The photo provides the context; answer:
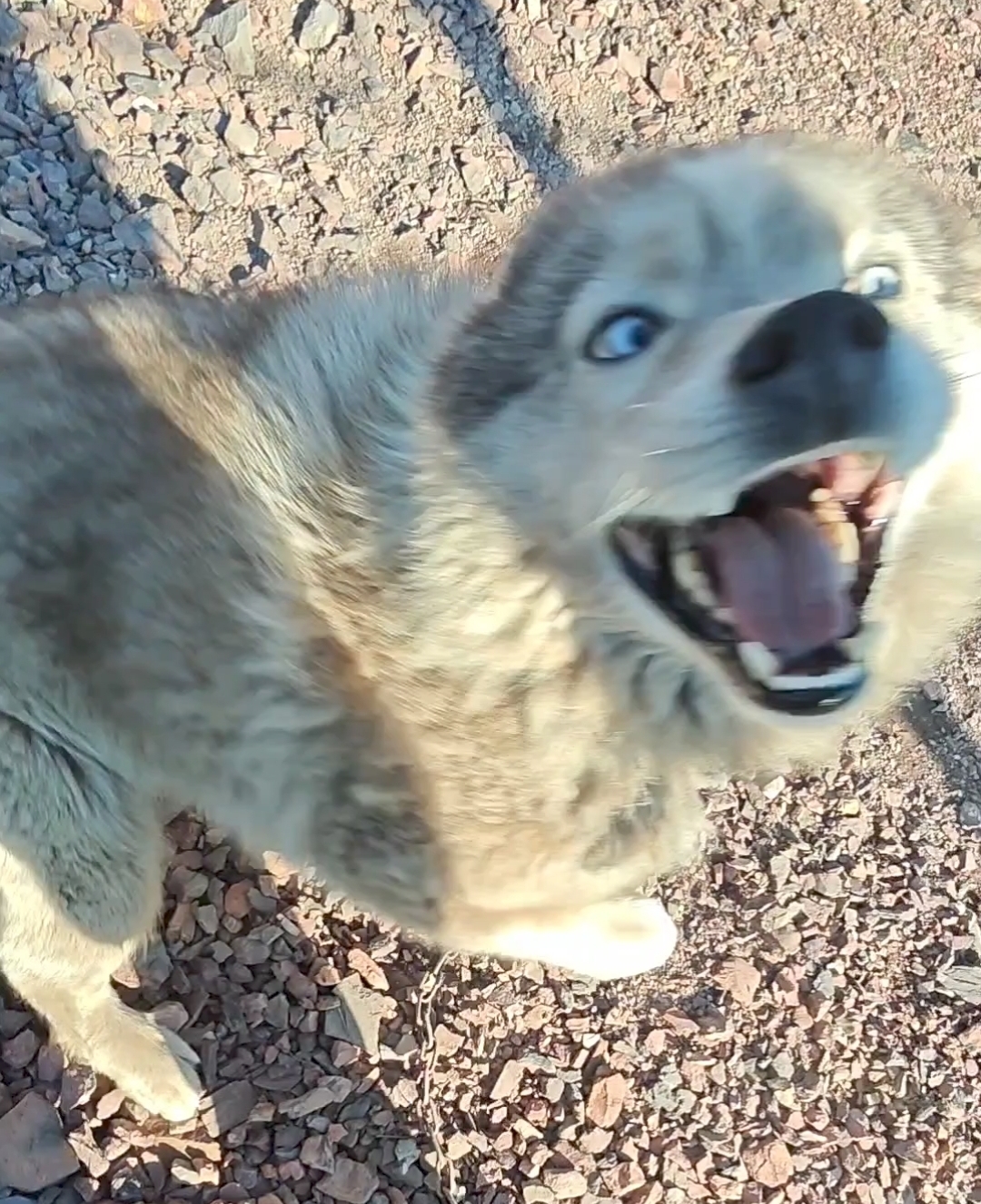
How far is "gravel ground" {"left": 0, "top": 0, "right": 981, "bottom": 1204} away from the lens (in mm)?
2844

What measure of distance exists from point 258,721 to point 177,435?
0.52 metres

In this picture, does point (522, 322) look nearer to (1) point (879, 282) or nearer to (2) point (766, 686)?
(1) point (879, 282)

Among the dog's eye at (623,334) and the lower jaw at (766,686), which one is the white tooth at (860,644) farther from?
the dog's eye at (623,334)

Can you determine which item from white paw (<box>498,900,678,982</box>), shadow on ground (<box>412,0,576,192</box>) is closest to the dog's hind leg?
white paw (<box>498,900,678,982</box>)

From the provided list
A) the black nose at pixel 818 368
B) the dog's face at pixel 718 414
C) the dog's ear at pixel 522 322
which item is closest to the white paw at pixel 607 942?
the dog's face at pixel 718 414

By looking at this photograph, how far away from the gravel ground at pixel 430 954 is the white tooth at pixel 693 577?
150 cm

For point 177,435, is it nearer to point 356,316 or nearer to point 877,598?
point 356,316

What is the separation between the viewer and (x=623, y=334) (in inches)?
71.0

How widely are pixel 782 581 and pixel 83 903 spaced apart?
1.50m

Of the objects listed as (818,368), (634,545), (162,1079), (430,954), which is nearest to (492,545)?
(634,545)

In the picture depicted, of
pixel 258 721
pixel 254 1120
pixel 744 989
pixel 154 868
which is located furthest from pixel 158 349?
pixel 744 989

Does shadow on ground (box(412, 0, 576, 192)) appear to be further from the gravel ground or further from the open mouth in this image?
the open mouth

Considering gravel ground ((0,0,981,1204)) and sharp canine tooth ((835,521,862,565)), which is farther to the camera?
gravel ground ((0,0,981,1204))

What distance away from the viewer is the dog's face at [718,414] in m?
1.62
